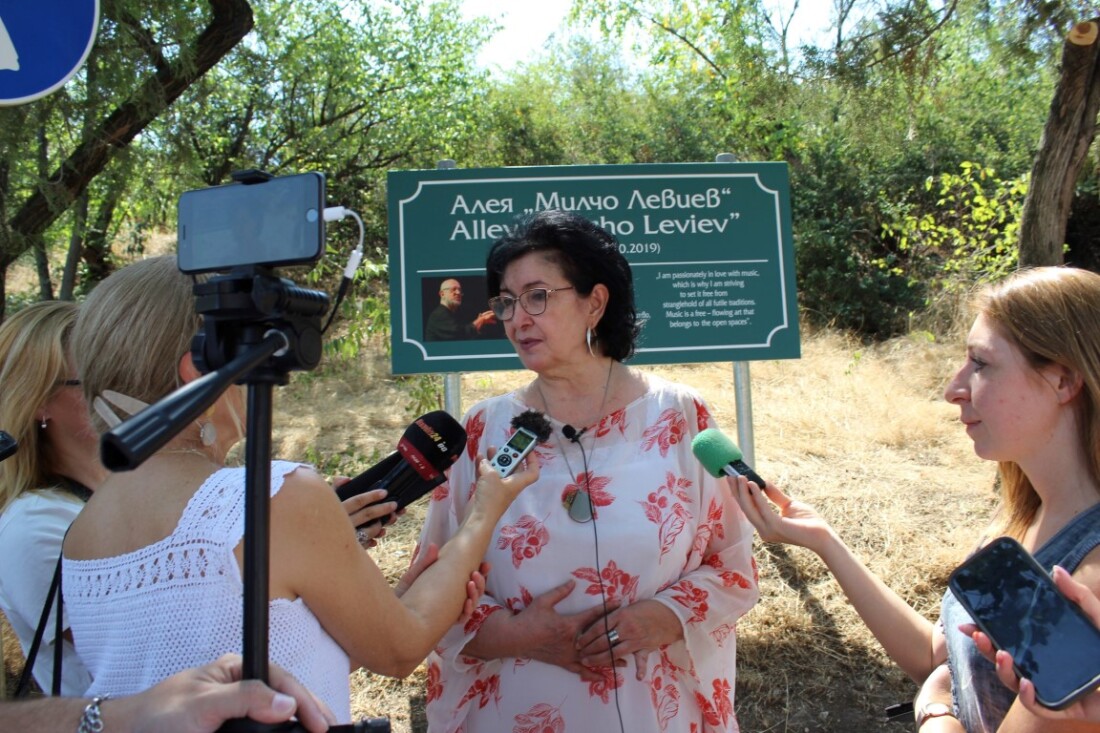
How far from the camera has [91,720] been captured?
1.29m

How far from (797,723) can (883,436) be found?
3396 millimetres

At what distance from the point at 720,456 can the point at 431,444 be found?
0.72 meters

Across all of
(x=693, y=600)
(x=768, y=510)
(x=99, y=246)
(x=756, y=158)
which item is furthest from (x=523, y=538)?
(x=756, y=158)

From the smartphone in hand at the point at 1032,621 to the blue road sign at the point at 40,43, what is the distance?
290cm

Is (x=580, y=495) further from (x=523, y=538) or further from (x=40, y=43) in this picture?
(x=40, y=43)

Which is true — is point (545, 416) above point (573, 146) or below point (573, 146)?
below

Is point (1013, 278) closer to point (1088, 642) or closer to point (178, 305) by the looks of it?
point (1088, 642)

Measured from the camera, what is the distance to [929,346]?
9094 millimetres

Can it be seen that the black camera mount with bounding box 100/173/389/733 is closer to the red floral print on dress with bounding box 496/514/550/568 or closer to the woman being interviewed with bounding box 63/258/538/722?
the woman being interviewed with bounding box 63/258/538/722

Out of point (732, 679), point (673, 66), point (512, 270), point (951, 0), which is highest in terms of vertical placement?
point (673, 66)

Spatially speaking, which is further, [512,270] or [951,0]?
[951,0]

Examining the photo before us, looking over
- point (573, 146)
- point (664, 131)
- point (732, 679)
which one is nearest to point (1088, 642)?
point (732, 679)

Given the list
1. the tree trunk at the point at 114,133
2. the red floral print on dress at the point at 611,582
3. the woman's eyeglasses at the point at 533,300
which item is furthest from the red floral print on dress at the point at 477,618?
the tree trunk at the point at 114,133

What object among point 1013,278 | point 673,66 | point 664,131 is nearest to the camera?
point 1013,278
